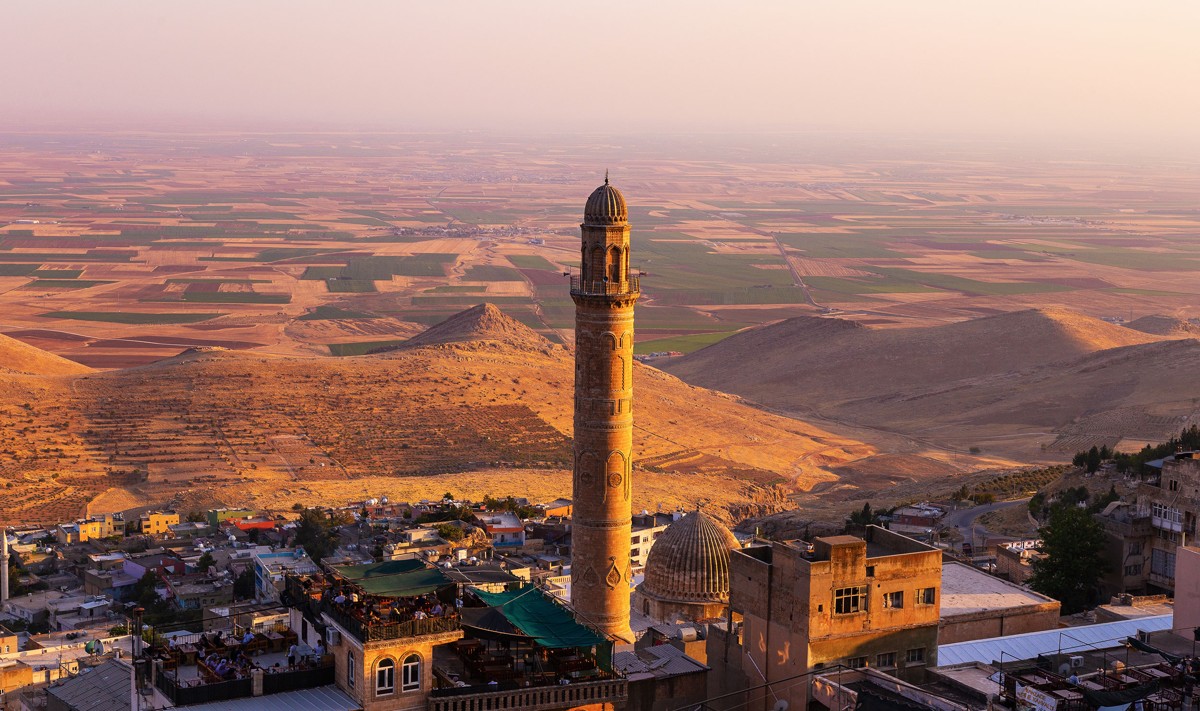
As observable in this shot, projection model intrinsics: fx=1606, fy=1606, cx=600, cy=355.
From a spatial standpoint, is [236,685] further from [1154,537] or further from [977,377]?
[977,377]

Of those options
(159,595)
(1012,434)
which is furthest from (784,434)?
(159,595)

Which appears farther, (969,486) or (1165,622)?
(969,486)

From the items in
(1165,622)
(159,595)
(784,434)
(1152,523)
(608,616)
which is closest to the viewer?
(1165,622)

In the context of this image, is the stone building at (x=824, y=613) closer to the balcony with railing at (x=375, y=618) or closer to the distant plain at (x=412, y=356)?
the balcony with railing at (x=375, y=618)

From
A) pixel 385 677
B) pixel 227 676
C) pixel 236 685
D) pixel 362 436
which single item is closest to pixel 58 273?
pixel 362 436

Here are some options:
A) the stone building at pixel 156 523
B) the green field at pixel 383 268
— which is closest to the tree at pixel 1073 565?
the stone building at pixel 156 523

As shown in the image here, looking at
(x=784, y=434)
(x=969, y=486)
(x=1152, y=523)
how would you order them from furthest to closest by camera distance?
(x=784, y=434) → (x=969, y=486) → (x=1152, y=523)

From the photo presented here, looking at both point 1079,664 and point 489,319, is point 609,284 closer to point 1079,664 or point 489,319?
point 1079,664
